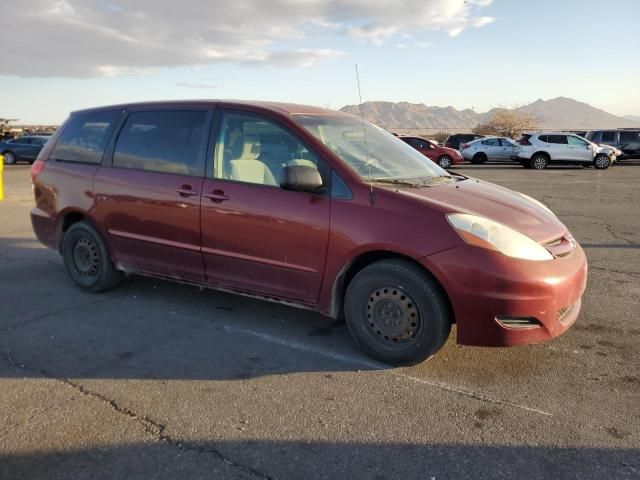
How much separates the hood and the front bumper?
319 millimetres

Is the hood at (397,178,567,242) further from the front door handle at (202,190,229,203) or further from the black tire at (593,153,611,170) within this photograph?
the black tire at (593,153,611,170)

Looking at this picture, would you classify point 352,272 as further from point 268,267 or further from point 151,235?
point 151,235

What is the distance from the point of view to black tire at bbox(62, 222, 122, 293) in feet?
17.2

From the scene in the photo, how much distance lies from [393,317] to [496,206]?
3.66 feet

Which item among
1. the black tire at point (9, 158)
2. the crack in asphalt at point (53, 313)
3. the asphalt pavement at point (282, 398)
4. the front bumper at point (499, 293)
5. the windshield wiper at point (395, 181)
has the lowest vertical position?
the asphalt pavement at point (282, 398)

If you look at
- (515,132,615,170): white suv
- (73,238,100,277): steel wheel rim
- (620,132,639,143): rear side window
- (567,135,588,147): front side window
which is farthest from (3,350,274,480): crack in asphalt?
(620,132,639,143): rear side window

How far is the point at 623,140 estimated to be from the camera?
91.6ft

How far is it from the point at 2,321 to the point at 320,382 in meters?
2.91

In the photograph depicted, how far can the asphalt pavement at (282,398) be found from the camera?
2693 millimetres

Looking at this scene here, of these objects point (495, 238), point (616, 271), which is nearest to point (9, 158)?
point (616, 271)

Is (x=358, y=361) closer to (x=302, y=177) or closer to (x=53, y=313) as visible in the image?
(x=302, y=177)

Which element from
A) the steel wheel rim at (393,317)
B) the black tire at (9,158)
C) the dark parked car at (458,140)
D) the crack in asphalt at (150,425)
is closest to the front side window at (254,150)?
the steel wheel rim at (393,317)

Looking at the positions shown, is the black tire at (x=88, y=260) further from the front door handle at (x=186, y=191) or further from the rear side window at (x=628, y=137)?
the rear side window at (x=628, y=137)

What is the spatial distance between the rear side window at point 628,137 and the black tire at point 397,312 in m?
28.9
